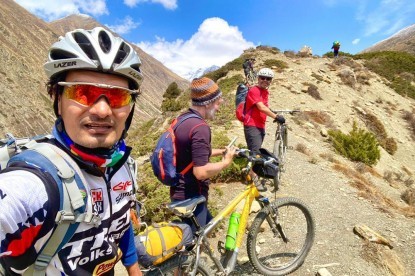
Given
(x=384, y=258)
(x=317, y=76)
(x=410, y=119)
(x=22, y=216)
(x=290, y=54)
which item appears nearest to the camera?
(x=22, y=216)

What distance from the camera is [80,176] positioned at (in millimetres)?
1435

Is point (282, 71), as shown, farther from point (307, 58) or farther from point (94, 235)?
point (94, 235)

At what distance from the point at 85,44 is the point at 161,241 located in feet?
6.45

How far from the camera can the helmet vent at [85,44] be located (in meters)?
1.62

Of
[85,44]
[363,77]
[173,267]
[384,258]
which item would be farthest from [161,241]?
[363,77]

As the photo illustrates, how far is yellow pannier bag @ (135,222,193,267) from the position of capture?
2783 mm

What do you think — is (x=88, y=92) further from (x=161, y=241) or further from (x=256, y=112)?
(x=256, y=112)

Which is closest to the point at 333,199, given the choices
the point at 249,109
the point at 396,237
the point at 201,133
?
the point at 396,237

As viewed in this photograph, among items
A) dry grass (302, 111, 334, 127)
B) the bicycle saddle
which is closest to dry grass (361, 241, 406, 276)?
the bicycle saddle

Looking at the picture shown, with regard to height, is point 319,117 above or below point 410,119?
above

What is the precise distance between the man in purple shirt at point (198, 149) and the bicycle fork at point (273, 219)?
84 cm

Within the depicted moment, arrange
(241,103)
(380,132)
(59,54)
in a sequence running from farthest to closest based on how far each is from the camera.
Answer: (380,132) < (241,103) < (59,54)

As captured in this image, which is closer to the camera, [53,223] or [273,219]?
[53,223]

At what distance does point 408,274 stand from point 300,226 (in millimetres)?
2177
